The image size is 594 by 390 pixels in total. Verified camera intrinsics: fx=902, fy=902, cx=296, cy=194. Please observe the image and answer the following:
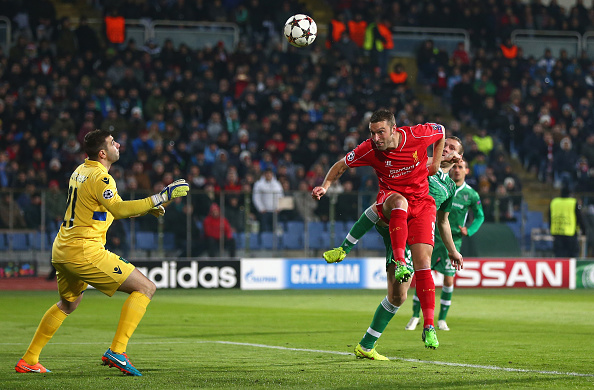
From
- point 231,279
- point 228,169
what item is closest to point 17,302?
point 231,279

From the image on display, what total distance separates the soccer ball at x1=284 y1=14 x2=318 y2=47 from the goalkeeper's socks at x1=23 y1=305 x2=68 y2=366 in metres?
5.86

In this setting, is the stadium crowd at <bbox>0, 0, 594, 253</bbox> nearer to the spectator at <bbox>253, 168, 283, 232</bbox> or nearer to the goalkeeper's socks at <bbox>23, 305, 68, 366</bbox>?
the spectator at <bbox>253, 168, 283, 232</bbox>

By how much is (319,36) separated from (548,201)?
10303 mm

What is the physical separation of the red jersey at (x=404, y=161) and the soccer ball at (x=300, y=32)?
401 cm

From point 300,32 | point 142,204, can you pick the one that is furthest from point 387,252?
point 300,32

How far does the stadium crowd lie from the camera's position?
21.4 m

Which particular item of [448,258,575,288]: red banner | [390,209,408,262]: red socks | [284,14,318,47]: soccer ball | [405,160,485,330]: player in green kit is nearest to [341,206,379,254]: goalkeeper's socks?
[390,209,408,262]: red socks

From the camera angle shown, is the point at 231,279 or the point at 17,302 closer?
the point at 17,302

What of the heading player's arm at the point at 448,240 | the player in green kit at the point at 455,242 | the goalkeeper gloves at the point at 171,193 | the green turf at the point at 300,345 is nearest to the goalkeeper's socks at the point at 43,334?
the green turf at the point at 300,345

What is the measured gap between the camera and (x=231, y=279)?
1989cm

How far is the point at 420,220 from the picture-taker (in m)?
8.53

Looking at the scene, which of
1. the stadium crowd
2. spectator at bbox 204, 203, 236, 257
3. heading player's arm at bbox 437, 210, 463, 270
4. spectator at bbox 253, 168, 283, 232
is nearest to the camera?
heading player's arm at bbox 437, 210, 463, 270

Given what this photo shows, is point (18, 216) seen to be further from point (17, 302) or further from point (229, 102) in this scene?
point (229, 102)

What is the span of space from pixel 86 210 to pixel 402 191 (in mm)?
2999
